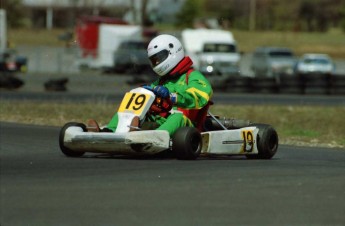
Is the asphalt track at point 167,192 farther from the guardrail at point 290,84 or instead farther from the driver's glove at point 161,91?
the guardrail at point 290,84

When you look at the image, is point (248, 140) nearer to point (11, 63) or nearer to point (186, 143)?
point (186, 143)

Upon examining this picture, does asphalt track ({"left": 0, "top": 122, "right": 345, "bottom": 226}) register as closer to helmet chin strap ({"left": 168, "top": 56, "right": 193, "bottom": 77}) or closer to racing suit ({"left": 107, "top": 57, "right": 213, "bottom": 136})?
racing suit ({"left": 107, "top": 57, "right": 213, "bottom": 136})

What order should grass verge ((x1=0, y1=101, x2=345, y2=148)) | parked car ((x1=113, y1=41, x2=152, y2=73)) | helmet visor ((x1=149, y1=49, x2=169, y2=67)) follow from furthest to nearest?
parked car ((x1=113, y1=41, x2=152, y2=73)) → grass verge ((x1=0, y1=101, x2=345, y2=148)) → helmet visor ((x1=149, y1=49, x2=169, y2=67))

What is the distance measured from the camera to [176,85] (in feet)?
35.5

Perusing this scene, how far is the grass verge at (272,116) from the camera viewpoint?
1696 cm

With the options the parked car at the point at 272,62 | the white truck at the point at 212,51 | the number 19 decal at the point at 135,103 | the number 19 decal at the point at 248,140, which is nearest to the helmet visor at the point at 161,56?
the number 19 decal at the point at 135,103

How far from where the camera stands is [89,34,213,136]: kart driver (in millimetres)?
10477

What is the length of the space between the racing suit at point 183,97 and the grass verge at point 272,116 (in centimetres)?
467

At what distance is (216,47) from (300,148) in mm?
31151

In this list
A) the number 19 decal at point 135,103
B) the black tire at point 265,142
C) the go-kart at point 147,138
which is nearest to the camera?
the go-kart at point 147,138

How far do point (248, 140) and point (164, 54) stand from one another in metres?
A: 1.34

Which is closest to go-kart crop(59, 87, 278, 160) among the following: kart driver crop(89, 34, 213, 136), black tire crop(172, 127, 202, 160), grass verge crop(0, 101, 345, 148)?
black tire crop(172, 127, 202, 160)

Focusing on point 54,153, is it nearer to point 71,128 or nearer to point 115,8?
point 71,128

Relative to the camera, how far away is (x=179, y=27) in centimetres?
7794
